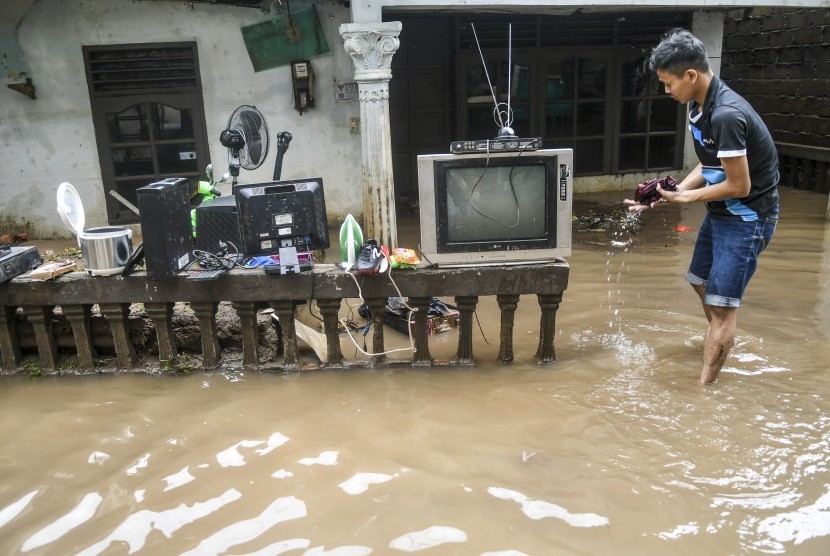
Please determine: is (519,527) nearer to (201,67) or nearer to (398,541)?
(398,541)

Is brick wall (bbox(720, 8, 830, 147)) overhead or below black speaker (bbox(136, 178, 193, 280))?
overhead

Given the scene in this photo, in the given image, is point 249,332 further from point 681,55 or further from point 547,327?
point 681,55

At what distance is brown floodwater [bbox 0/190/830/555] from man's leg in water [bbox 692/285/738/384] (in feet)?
0.35

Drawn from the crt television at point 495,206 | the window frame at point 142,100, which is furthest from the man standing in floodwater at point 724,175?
the window frame at point 142,100

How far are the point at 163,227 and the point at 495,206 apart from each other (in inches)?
76.6

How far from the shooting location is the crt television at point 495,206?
388 cm

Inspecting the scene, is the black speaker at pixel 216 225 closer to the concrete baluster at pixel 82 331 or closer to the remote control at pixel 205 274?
the remote control at pixel 205 274

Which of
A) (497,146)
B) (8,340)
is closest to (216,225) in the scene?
(8,340)

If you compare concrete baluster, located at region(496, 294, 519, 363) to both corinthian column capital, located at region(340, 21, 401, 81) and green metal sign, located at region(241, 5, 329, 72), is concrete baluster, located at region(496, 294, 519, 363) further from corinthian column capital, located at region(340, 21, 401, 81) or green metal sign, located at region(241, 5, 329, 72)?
green metal sign, located at region(241, 5, 329, 72)

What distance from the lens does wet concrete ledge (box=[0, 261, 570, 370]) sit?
4051 millimetres

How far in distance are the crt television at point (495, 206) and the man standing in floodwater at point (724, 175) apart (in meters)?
0.64

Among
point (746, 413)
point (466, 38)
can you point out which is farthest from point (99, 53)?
point (746, 413)

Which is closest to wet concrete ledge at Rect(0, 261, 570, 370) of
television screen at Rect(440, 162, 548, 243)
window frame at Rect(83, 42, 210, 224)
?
television screen at Rect(440, 162, 548, 243)

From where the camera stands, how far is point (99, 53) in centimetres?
778
